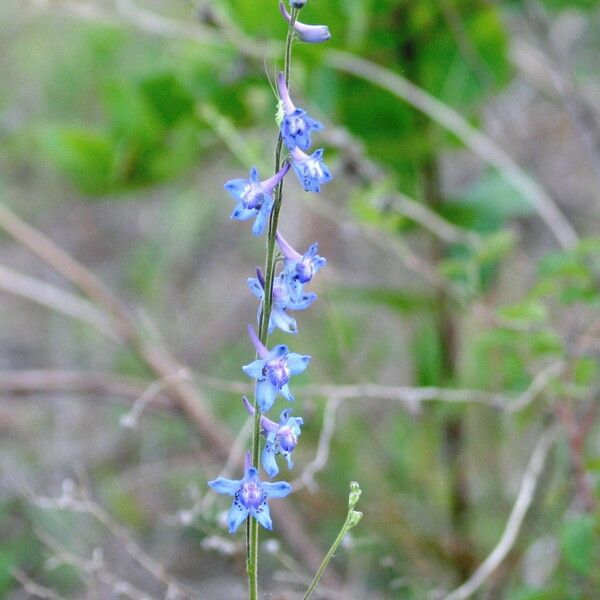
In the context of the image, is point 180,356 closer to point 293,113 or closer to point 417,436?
point 417,436

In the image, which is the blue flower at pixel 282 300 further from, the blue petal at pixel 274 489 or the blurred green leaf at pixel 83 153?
the blurred green leaf at pixel 83 153

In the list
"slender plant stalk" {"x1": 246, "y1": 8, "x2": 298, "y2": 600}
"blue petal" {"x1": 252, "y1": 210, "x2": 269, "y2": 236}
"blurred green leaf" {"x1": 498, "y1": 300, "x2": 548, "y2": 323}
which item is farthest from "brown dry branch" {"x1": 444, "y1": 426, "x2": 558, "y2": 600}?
"blue petal" {"x1": 252, "y1": 210, "x2": 269, "y2": 236}

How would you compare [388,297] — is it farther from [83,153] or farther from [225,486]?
[225,486]


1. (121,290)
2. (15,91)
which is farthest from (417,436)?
(15,91)

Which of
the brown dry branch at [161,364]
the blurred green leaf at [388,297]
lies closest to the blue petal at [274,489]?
the brown dry branch at [161,364]

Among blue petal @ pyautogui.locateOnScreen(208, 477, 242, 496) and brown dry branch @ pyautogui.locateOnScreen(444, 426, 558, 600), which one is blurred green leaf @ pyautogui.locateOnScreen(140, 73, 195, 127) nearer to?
brown dry branch @ pyautogui.locateOnScreen(444, 426, 558, 600)

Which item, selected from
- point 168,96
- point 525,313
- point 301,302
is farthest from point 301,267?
point 168,96
